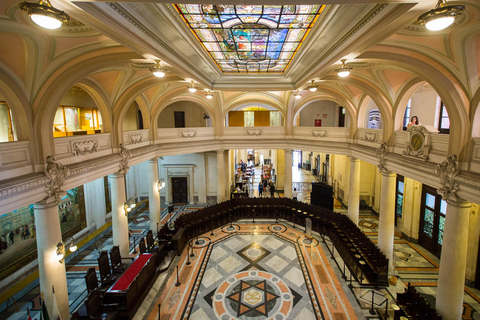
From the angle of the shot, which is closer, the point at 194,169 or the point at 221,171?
the point at 221,171

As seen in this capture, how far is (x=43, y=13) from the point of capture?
2.65 metres

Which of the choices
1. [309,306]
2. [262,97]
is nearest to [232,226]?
[309,306]

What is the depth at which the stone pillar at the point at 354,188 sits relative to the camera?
1147cm

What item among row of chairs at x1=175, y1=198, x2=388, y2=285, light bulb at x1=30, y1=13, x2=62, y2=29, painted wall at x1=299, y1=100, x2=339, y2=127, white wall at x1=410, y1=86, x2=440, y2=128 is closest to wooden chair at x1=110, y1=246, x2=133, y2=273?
row of chairs at x1=175, y1=198, x2=388, y2=285

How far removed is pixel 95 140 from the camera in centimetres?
785

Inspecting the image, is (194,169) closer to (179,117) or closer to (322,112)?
→ (179,117)

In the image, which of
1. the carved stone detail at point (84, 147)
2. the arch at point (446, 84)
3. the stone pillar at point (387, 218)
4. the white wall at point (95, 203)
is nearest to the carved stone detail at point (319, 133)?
the stone pillar at point (387, 218)

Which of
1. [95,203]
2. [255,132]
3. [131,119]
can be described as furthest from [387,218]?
[131,119]

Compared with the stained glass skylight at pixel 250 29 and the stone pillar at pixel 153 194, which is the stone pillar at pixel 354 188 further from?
the stone pillar at pixel 153 194

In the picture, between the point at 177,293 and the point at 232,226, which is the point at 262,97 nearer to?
the point at 232,226

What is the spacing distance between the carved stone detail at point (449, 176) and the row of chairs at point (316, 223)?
10.3 feet

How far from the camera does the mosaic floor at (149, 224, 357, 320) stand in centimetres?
680

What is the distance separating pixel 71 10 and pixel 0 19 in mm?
1456

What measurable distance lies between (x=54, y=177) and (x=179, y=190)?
10811 millimetres
